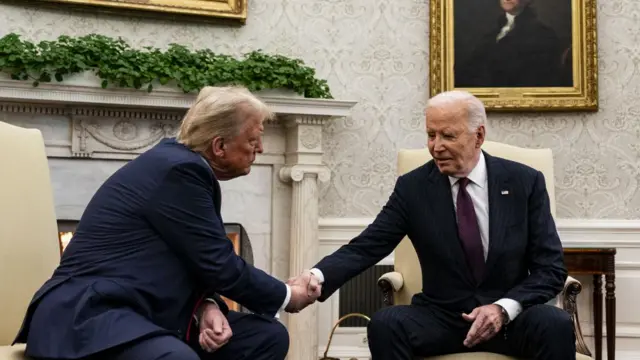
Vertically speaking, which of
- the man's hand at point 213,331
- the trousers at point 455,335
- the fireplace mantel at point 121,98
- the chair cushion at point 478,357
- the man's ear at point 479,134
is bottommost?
the chair cushion at point 478,357

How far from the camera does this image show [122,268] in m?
2.16

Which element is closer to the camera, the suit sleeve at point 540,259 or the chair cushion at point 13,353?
the chair cushion at point 13,353

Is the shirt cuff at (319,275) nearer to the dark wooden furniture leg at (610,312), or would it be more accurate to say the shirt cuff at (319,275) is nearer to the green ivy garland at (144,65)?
the green ivy garland at (144,65)

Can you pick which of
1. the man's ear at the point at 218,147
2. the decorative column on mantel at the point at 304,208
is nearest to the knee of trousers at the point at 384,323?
the man's ear at the point at 218,147

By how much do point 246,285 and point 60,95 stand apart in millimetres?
2188

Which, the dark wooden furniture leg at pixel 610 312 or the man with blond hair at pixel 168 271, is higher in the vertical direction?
the man with blond hair at pixel 168 271

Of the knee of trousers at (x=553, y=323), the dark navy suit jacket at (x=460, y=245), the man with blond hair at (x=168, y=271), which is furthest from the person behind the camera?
the dark navy suit jacket at (x=460, y=245)

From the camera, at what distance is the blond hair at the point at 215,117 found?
2.36 metres

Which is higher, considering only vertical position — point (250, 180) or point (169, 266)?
point (250, 180)

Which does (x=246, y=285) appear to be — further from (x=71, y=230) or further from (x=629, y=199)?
(x=629, y=199)

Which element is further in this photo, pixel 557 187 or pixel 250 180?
pixel 557 187

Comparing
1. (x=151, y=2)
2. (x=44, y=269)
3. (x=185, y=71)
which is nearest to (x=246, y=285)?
(x=44, y=269)

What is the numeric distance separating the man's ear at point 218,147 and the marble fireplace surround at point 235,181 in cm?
196

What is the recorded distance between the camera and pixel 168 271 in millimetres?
2215
